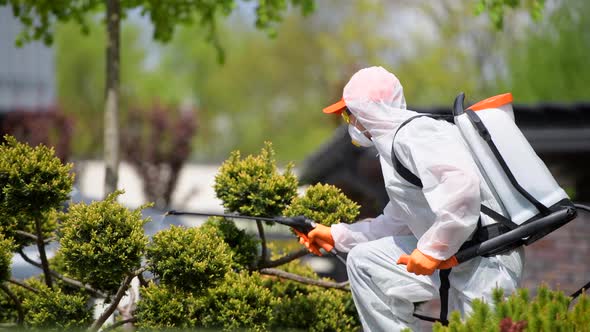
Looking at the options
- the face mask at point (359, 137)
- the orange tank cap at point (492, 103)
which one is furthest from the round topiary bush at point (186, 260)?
the orange tank cap at point (492, 103)

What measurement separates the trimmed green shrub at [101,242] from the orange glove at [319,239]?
83cm

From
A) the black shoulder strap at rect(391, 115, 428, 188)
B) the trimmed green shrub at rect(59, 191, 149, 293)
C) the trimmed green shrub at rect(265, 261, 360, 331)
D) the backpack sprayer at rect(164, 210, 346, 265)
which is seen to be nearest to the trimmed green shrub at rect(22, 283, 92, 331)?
the trimmed green shrub at rect(59, 191, 149, 293)

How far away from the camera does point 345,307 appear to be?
5566 mm

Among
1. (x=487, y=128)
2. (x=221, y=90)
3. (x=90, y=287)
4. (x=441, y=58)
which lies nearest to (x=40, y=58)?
(x=90, y=287)

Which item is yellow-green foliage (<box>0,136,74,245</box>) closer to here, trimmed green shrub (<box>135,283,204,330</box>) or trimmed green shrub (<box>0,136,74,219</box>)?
trimmed green shrub (<box>0,136,74,219</box>)

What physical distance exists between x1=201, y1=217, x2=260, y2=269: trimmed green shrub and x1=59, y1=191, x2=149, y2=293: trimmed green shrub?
715 millimetres

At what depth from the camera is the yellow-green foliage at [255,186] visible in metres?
5.24

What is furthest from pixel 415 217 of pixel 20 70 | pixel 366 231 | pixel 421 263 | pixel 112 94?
pixel 20 70

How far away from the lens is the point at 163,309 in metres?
4.75

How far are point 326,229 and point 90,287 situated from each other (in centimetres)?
151

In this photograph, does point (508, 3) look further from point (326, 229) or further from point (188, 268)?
point (188, 268)

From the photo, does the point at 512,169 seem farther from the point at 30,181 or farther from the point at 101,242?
the point at 30,181

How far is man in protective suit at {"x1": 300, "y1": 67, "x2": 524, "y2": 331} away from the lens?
4.05 metres

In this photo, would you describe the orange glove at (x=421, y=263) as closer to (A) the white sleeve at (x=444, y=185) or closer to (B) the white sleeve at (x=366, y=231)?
(A) the white sleeve at (x=444, y=185)
